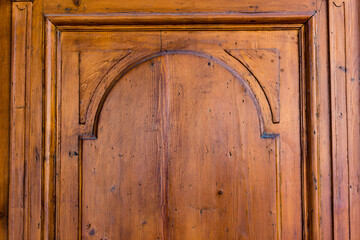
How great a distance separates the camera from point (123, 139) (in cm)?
81

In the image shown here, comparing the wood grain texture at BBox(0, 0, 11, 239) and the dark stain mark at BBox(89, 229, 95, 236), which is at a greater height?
the wood grain texture at BBox(0, 0, 11, 239)

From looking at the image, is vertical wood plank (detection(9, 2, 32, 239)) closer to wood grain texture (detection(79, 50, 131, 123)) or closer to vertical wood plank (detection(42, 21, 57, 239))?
vertical wood plank (detection(42, 21, 57, 239))

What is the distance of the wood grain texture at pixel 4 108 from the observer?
2.60ft

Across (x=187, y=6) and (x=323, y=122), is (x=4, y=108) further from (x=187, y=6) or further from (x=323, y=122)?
(x=323, y=122)

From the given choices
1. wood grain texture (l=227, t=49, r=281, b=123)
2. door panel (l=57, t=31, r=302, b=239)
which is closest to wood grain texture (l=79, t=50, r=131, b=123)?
door panel (l=57, t=31, r=302, b=239)

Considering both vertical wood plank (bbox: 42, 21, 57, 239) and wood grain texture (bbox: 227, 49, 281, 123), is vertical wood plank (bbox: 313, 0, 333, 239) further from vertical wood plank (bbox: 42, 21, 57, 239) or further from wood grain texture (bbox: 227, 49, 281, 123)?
vertical wood plank (bbox: 42, 21, 57, 239)

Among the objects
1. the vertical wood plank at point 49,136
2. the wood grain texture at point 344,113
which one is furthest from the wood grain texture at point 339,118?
the vertical wood plank at point 49,136

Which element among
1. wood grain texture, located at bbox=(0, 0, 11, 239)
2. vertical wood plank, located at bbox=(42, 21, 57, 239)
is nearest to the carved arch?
vertical wood plank, located at bbox=(42, 21, 57, 239)

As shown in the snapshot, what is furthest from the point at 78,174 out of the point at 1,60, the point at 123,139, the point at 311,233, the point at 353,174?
the point at 353,174

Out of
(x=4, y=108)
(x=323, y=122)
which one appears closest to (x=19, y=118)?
(x=4, y=108)

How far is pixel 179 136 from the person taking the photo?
81 centimetres

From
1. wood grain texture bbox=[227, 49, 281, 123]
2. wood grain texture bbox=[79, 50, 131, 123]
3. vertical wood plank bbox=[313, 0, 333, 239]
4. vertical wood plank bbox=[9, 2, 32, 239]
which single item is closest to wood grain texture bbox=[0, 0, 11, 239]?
vertical wood plank bbox=[9, 2, 32, 239]

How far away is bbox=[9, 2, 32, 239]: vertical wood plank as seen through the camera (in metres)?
0.78

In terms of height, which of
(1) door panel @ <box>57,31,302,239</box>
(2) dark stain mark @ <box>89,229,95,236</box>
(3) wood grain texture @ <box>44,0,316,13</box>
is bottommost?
(2) dark stain mark @ <box>89,229,95,236</box>
